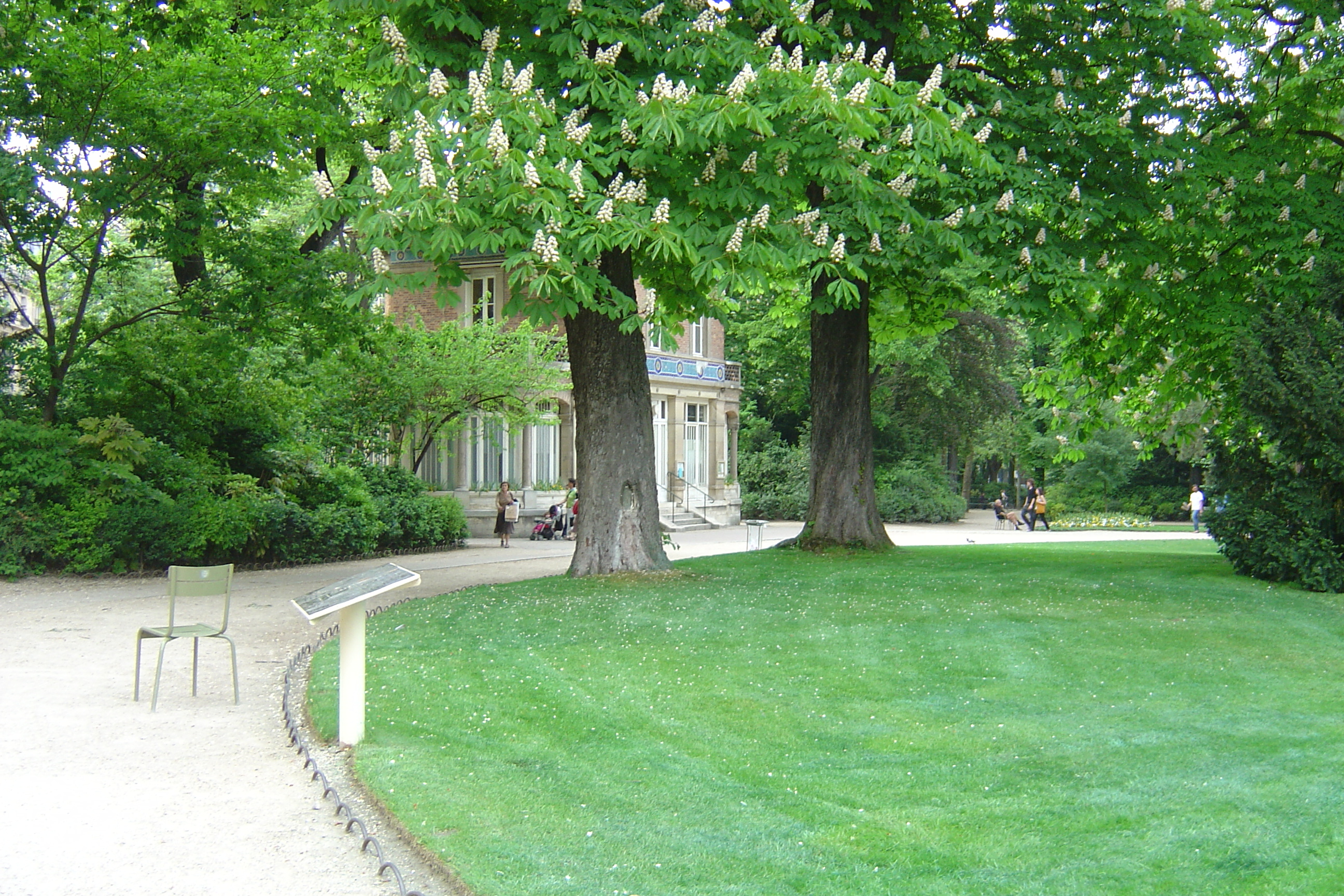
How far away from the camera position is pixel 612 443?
15625 millimetres

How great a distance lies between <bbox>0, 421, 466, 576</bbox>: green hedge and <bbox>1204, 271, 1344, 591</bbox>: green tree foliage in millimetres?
15476

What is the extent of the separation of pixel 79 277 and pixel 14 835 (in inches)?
682

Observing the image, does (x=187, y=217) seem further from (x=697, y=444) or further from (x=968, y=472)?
(x=968, y=472)

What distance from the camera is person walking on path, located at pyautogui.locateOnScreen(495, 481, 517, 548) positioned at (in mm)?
28797

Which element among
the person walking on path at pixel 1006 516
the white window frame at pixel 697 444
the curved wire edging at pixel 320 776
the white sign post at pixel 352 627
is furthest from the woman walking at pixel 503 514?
the white sign post at pixel 352 627

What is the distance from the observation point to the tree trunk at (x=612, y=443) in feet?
50.9

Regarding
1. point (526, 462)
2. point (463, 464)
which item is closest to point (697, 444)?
point (526, 462)

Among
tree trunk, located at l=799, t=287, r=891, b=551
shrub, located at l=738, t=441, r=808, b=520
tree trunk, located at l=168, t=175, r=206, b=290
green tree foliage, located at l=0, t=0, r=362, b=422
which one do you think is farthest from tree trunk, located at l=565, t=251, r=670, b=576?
shrub, located at l=738, t=441, r=808, b=520

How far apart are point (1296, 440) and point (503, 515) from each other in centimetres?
1840

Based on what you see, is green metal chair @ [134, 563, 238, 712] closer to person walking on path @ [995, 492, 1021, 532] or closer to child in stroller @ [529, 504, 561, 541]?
child in stroller @ [529, 504, 561, 541]

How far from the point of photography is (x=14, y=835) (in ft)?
19.7

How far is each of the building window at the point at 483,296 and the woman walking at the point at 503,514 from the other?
7.13 metres

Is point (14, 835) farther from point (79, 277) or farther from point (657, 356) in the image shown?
point (657, 356)

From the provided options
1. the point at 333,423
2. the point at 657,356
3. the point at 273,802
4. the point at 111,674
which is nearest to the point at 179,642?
the point at 111,674
